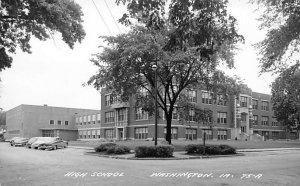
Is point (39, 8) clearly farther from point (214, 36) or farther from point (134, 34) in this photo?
point (134, 34)

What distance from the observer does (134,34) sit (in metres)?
34.9

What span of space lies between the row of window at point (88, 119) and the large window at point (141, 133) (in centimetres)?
1890

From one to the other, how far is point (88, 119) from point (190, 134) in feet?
104

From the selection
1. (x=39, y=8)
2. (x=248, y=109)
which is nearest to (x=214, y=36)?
(x=39, y=8)

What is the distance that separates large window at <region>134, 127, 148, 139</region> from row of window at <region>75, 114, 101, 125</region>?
18.9m

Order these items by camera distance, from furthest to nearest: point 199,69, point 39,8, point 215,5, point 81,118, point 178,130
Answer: point 81,118 → point 178,130 → point 199,69 → point 39,8 → point 215,5

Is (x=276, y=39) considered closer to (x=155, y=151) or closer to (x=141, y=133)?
(x=155, y=151)

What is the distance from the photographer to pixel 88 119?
285 feet

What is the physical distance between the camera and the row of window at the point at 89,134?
79800 mm

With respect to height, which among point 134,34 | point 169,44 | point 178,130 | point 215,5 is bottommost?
point 178,130

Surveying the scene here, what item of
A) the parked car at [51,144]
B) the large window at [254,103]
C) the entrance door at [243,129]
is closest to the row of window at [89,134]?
the entrance door at [243,129]

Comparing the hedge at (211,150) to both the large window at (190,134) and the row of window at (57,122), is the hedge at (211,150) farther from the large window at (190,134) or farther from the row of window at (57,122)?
the row of window at (57,122)

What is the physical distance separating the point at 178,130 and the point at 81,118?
1455 inches

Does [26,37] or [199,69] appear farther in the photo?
[199,69]
